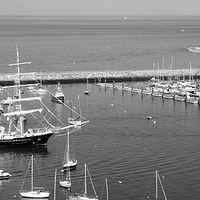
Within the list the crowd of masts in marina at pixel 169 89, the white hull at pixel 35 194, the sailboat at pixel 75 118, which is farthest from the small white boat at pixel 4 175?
the crowd of masts in marina at pixel 169 89

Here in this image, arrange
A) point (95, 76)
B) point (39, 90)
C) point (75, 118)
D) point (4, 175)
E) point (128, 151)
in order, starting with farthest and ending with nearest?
point (95, 76), point (39, 90), point (75, 118), point (128, 151), point (4, 175)

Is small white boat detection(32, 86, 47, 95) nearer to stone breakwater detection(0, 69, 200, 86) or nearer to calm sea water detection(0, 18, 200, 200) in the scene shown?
calm sea water detection(0, 18, 200, 200)

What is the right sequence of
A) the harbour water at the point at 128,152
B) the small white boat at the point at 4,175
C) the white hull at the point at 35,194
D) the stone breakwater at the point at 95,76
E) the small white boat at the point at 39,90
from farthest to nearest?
the stone breakwater at the point at 95,76, the small white boat at the point at 39,90, the small white boat at the point at 4,175, the harbour water at the point at 128,152, the white hull at the point at 35,194

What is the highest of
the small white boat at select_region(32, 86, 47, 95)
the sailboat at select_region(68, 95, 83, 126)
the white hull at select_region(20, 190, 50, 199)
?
the small white boat at select_region(32, 86, 47, 95)

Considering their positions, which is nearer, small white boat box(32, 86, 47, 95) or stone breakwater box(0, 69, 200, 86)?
small white boat box(32, 86, 47, 95)

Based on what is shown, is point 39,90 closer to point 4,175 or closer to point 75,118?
point 75,118

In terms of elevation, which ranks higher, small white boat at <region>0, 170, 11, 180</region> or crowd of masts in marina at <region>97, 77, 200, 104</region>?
crowd of masts in marina at <region>97, 77, 200, 104</region>

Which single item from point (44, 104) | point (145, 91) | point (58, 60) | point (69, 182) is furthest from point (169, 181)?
point (58, 60)

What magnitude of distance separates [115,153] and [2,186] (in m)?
17.4

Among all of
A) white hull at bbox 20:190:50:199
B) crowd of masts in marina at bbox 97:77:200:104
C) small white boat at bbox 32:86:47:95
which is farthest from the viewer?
small white boat at bbox 32:86:47:95

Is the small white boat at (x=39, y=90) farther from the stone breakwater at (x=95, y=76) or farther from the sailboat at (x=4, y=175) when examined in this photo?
the sailboat at (x=4, y=175)

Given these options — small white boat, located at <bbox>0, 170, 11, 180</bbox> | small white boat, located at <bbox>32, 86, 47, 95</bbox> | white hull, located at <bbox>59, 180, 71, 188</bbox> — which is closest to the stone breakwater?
small white boat, located at <bbox>32, 86, 47, 95</bbox>

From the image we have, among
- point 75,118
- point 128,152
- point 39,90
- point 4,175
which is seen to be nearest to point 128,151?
point 128,152

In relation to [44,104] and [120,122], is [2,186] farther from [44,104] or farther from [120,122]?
[44,104]
